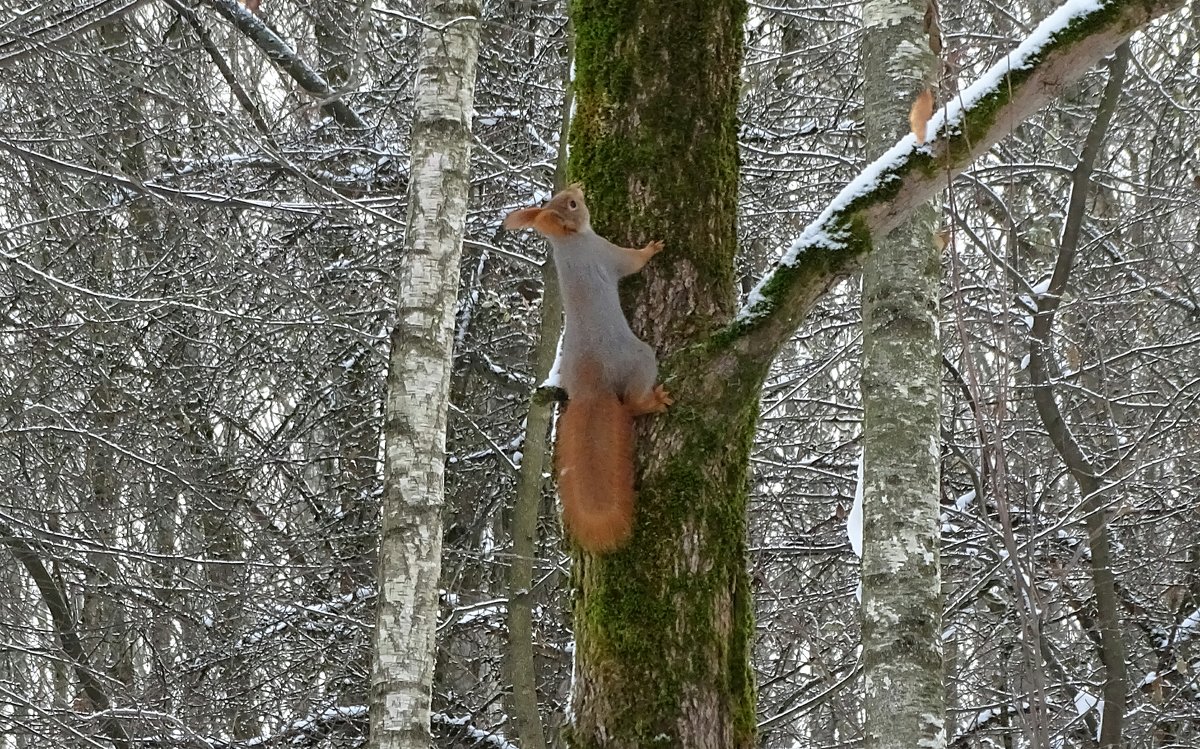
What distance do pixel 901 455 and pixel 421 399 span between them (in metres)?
1.75

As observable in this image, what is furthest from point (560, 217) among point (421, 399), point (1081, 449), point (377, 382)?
point (377, 382)

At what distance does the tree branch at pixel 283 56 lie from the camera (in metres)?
7.71

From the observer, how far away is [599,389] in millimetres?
2547

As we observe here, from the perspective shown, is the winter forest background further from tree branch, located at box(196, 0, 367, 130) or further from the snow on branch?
the snow on branch

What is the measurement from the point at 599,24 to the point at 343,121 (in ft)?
18.5

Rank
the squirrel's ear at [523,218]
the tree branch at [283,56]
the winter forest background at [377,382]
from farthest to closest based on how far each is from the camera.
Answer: the tree branch at [283,56], the winter forest background at [377,382], the squirrel's ear at [523,218]

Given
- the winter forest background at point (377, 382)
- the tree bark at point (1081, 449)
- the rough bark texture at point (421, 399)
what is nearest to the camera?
the rough bark texture at point (421, 399)

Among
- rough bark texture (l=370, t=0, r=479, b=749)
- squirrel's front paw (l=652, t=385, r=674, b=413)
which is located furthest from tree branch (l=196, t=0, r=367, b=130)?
squirrel's front paw (l=652, t=385, r=674, b=413)

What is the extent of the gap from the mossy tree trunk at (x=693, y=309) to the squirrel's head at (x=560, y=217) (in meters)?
0.27

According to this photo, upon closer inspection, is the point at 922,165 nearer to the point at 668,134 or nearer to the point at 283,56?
the point at 668,134

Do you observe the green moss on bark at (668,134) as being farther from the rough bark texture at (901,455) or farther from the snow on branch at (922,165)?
the rough bark texture at (901,455)

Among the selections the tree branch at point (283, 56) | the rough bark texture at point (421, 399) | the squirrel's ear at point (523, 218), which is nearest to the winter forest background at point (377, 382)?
the tree branch at point (283, 56)

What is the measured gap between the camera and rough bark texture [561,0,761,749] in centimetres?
225

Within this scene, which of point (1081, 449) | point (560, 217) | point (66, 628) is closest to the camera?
point (560, 217)
